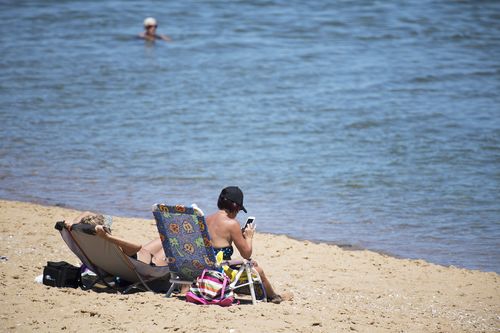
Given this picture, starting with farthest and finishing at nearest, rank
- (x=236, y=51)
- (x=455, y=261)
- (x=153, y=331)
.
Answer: (x=236, y=51) → (x=455, y=261) → (x=153, y=331)

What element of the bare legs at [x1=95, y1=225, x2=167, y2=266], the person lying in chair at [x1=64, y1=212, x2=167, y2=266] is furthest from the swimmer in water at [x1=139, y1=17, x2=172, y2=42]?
the person lying in chair at [x1=64, y1=212, x2=167, y2=266]

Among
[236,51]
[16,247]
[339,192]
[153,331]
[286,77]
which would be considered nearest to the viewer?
[153,331]

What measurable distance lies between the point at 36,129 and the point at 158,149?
2214 millimetres

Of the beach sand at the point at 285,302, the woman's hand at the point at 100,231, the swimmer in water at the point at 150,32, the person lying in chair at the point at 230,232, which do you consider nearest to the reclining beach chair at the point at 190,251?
the person lying in chair at the point at 230,232

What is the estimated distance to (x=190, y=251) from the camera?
6422 mm

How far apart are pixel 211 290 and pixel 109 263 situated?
2.93 feet

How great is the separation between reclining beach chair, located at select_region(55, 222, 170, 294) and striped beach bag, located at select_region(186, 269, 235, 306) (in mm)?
406

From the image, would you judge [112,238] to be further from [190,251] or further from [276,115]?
[276,115]

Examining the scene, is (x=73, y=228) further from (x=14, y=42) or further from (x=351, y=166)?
(x=14, y=42)

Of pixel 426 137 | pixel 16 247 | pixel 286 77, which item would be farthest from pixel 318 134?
pixel 16 247

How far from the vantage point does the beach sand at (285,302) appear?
5898 millimetres

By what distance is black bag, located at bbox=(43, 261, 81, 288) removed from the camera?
21.9 ft

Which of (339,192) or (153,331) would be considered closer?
(153,331)

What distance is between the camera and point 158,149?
41.1 feet
